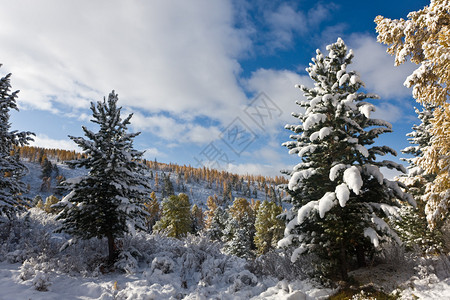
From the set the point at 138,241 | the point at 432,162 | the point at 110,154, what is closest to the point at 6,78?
the point at 110,154

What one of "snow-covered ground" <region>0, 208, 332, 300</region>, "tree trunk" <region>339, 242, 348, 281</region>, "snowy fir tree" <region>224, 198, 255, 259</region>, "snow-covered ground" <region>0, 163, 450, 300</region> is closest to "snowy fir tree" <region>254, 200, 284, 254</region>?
"snowy fir tree" <region>224, 198, 255, 259</region>

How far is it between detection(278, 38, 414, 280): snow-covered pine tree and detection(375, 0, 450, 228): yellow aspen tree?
949 mm

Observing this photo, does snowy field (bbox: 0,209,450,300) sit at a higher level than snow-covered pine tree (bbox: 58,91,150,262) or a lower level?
lower

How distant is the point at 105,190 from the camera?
991 centimetres

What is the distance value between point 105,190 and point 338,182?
8.83 m

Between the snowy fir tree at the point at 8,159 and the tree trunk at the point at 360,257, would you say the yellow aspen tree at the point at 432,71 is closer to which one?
the tree trunk at the point at 360,257

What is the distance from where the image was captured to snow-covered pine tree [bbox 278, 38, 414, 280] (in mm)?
6996

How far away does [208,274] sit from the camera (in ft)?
28.3

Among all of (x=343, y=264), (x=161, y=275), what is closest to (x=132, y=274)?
(x=161, y=275)

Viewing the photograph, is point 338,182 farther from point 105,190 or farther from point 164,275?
point 105,190

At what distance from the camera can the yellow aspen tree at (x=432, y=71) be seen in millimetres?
6468

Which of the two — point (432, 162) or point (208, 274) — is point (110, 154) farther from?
point (432, 162)

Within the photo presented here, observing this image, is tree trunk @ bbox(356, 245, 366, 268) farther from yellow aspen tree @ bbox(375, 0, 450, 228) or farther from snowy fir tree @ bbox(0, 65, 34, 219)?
snowy fir tree @ bbox(0, 65, 34, 219)

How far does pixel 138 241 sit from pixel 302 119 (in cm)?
929
